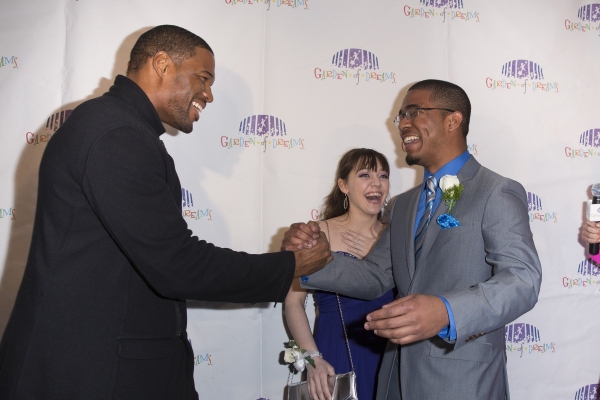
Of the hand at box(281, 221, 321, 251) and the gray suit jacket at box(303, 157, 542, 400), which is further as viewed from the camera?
the hand at box(281, 221, 321, 251)

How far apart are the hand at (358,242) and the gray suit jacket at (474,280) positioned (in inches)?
38.3

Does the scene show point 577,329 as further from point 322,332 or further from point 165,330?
point 165,330

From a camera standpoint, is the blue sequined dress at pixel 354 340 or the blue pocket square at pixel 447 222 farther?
the blue sequined dress at pixel 354 340

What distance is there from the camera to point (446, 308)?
1.92 meters

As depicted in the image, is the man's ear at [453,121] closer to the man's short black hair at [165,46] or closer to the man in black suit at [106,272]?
the man's short black hair at [165,46]

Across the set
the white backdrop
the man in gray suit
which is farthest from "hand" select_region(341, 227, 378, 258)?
the man in gray suit

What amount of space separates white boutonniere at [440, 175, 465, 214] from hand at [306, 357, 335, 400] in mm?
1271

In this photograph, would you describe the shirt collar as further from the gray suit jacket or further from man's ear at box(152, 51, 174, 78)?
man's ear at box(152, 51, 174, 78)

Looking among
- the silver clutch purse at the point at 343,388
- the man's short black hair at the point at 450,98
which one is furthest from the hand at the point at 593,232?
the silver clutch purse at the point at 343,388

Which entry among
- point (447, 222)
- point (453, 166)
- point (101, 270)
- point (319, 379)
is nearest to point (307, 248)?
point (447, 222)

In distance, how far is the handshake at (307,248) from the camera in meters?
2.42

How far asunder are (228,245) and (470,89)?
1997 millimetres

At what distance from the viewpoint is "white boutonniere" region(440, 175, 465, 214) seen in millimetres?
2447

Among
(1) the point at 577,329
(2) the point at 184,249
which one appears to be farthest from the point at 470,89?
(2) the point at 184,249
